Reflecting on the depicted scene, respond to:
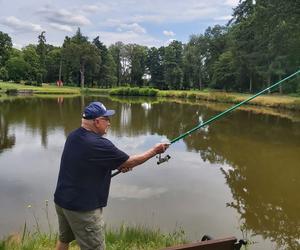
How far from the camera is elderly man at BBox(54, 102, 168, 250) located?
3936mm

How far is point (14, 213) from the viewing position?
821 cm

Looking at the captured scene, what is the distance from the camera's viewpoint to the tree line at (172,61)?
51719mm

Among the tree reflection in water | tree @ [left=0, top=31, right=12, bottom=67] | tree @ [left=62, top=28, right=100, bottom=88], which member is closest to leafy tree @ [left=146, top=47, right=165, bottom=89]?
tree @ [left=62, top=28, right=100, bottom=88]

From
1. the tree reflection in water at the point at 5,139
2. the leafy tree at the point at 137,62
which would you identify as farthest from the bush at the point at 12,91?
the tree reflection in water at the point at 5,139

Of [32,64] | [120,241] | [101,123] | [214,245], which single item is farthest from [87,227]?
[32,64]

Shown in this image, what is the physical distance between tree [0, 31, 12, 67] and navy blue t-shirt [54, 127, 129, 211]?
7518cm

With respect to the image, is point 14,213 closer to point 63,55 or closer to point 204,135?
point 204,135

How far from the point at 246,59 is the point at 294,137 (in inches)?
1376

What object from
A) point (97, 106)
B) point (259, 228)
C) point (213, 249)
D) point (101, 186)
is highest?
point (97, 106)

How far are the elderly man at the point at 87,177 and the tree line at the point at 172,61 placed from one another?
41.2m

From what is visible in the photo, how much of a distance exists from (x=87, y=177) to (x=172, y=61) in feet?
290

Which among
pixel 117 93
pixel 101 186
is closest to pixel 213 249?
pixel 101 186

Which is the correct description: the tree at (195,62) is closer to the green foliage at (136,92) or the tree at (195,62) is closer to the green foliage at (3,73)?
the green foliage at (136,92)

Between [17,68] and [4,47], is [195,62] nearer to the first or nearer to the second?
[17,68]
